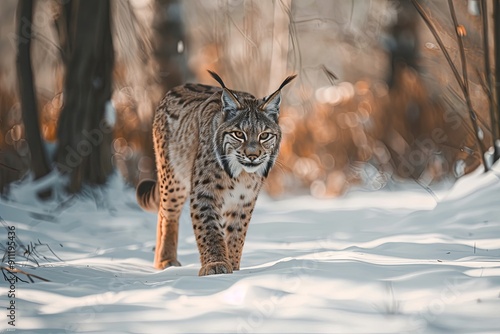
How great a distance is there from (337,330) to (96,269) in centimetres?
255

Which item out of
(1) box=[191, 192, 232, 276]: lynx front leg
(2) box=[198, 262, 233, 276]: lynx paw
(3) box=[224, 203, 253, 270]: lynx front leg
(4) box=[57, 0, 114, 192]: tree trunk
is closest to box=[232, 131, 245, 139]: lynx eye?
(1) box=[191, 192, 232, 276]: lynx front leg

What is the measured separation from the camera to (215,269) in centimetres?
472

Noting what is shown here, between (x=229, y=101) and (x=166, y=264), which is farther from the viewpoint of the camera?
(x=166, y=264)

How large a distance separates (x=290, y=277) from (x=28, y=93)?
17.9 feet

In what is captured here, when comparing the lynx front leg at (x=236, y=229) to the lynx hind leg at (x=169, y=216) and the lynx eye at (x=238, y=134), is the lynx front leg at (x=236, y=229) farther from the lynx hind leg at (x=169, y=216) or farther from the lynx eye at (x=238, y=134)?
the lynx hind leg at (x=169, y=216)

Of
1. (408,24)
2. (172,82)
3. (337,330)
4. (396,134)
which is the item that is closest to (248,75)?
(172,82)

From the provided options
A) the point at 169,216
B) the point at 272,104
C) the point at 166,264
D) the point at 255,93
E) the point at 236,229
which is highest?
the point at 255,93

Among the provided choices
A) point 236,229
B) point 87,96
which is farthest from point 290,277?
point 87,96

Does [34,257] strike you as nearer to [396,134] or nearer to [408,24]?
[396,134]

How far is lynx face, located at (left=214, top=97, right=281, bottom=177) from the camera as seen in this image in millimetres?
4949

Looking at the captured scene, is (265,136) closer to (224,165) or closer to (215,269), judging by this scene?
(224,165)

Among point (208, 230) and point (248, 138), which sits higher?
point (248, 138)

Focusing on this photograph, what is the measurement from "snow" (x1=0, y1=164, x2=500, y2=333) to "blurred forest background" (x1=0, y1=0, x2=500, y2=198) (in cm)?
129

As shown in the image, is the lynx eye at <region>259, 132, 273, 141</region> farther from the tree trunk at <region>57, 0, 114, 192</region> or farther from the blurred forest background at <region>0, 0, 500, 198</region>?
the tree trunk at <region>57, 0, 114, 192</region>
